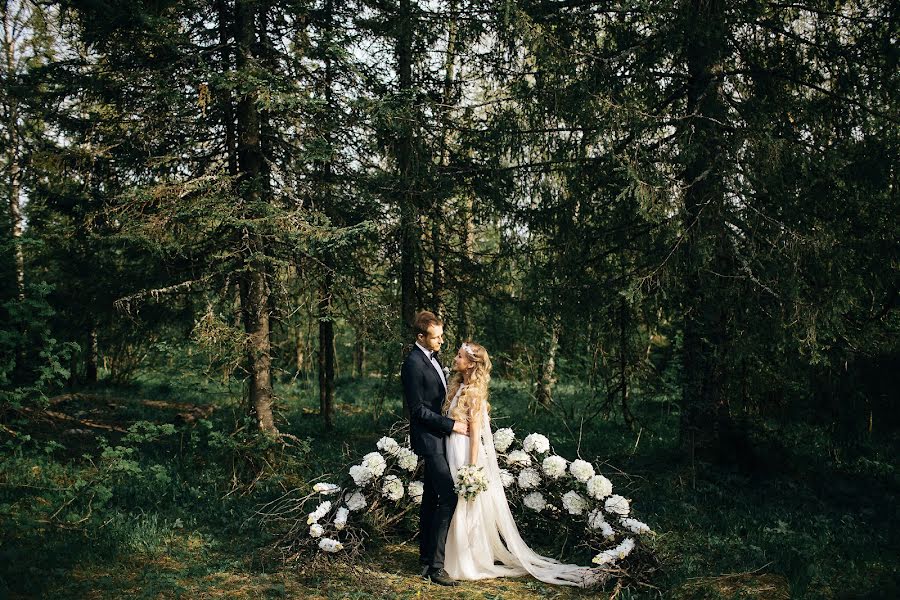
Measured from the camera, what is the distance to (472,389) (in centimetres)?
645

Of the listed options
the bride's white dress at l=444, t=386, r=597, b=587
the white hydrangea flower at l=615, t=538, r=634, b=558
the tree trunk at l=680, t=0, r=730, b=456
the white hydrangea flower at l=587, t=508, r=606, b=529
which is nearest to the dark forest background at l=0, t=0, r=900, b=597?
the tree trunk at l=680, t=0, r=730, b=456

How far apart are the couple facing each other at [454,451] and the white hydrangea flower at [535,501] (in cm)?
71

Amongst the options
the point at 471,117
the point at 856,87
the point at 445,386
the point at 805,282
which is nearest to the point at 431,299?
the point at 471,117

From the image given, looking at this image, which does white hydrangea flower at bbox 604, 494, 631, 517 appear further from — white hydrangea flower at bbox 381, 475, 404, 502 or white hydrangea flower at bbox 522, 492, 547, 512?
white hydrangea flower at bbox 381, 475, 404, 502

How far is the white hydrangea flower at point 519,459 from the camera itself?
7629 mm

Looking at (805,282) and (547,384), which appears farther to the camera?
(547,384)

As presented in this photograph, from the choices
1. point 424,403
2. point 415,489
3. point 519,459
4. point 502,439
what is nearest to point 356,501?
point 415,489

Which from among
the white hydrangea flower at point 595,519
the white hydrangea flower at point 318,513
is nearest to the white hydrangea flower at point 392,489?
the white hydrangea flower at point 318,513

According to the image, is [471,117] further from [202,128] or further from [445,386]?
[445,386]

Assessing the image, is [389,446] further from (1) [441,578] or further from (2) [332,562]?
(1) [441,578]

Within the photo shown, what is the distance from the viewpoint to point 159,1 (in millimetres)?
8734

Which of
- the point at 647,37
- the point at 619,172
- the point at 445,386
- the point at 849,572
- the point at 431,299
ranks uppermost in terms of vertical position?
the point at 647,37

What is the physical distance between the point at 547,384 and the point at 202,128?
11.0 metres

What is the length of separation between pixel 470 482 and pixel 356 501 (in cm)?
149
